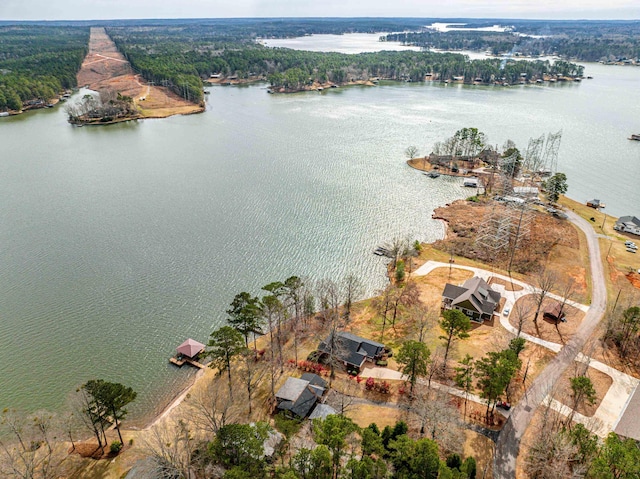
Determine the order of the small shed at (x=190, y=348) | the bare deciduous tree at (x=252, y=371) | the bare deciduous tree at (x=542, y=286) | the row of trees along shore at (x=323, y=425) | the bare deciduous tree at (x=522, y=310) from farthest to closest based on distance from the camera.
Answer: the bare deciduous tree at (x=522, y=310), the bare deciduous tree at (x=542, y=286), the small shed at (x=190, y=348), the bare deciduous tree at (x=252, y=371), the row of trees along shore at (x=323, y=425)

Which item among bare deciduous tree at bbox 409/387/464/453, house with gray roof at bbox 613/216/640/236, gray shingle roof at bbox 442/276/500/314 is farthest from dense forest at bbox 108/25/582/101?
bare deciduous tree at bbox 409/387/464/453

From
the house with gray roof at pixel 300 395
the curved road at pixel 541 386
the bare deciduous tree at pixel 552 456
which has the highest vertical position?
the bare deciduous tree at pixel 552 456

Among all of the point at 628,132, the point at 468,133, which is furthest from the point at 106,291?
the point at 628,132

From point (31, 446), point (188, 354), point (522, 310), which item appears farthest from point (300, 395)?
point (522, 310)

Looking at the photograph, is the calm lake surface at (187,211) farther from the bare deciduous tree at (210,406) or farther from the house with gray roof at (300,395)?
the house with gray roof at (300,395)

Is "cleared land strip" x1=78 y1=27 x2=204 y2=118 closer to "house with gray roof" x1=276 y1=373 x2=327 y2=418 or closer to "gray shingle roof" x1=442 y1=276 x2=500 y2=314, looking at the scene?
"gray shingle roof" x1=442 y1=276 x2=500 y2=314

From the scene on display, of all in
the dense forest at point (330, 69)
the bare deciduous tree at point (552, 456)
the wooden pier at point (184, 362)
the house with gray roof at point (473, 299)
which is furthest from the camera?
the dense forest at point (330, 69)

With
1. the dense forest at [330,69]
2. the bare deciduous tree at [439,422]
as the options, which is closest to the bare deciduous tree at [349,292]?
the bare deciduous tree at [439,422]
